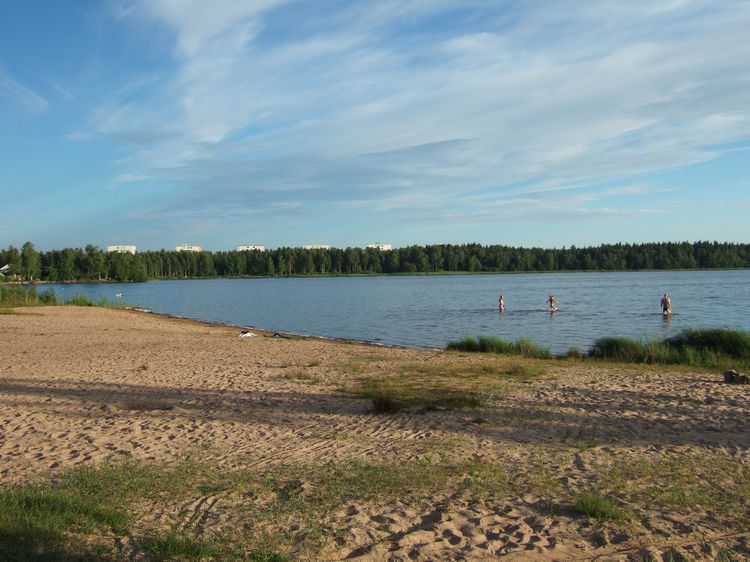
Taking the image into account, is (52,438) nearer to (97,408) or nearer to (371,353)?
(97,408)

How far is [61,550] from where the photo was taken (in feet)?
15.1

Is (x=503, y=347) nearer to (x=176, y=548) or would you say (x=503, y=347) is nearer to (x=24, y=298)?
(x=176, y=548)

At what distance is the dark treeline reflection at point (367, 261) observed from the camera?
14362 cm

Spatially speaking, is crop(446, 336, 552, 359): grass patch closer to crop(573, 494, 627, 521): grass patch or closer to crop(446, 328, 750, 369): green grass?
crop(446, 328, 750, 369): green grass

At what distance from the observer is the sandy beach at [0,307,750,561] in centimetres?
533

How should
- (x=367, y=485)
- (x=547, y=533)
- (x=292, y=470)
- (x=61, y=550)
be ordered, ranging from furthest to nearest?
(x=292, y=470)
(x=367, y=485)
(x=547, y=533)
(x=61, y=550)

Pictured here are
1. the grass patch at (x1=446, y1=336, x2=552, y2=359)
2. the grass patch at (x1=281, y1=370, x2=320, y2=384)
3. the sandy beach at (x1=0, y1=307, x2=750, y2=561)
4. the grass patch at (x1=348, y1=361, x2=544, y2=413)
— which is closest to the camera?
the sandy beach at (x1=0, y1=307, x2=750, y2=561)

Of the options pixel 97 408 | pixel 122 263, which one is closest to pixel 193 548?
pixel 97 408

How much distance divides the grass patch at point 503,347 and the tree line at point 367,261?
126243 mm

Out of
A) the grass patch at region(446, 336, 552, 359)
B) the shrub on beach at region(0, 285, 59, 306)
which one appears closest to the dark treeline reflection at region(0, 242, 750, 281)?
the shrub on beach at region(0, 285, 59, 306)

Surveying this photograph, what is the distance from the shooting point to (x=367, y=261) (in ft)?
608

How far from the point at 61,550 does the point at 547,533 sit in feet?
12.7

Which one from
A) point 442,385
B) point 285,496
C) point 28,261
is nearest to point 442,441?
point 285,496

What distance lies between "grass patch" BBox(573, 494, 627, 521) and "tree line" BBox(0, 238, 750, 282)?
461 ft
